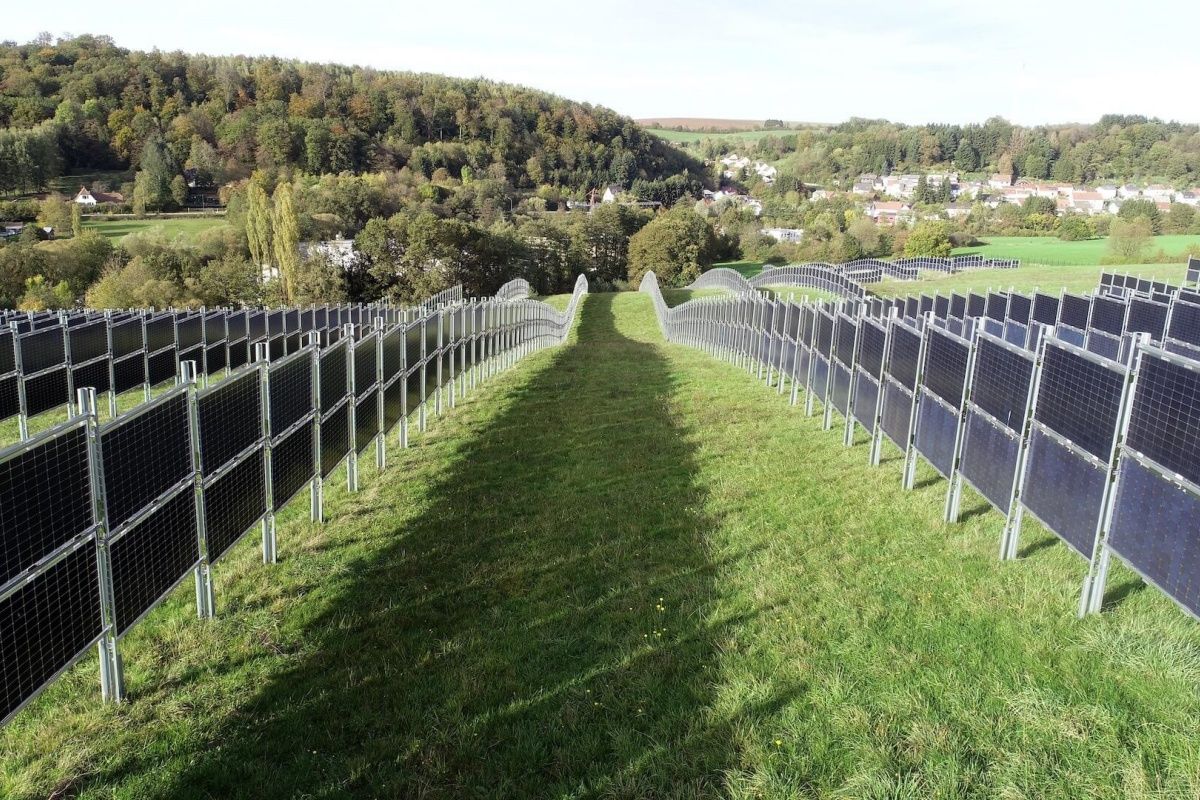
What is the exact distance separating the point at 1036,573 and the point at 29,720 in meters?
6.47

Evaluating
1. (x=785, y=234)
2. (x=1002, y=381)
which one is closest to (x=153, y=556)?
(x=1002, y=381)

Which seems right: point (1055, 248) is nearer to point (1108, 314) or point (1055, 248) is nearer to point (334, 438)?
point (1108, 314)

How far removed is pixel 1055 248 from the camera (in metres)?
79.1

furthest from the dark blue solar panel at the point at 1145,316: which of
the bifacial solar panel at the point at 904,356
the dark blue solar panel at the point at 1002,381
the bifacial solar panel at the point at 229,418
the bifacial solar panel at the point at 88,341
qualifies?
the bifacial solar panel at the point at 88,341

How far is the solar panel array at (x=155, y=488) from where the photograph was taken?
12.8 ft

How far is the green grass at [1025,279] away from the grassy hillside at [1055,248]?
13094 mm

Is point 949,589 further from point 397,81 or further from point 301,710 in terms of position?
point 397,81

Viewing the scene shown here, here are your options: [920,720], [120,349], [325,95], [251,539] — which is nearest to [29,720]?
[251,539]

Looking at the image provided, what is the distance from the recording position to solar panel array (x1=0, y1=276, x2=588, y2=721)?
3900mm

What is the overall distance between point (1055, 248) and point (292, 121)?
374 ft

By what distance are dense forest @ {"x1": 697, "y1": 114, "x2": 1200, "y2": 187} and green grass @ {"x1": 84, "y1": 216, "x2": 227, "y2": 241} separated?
13631 centimetres

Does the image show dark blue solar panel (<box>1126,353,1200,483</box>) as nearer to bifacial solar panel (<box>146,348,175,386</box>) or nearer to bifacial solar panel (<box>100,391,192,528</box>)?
bifacial solar panel (<box>100,391,192,528</box>)

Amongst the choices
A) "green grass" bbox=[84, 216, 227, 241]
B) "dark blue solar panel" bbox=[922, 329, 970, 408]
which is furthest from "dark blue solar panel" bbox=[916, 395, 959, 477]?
"green grass" bbox=[84, 216, 227, 241]

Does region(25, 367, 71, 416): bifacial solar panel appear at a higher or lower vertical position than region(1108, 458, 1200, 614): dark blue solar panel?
lower
